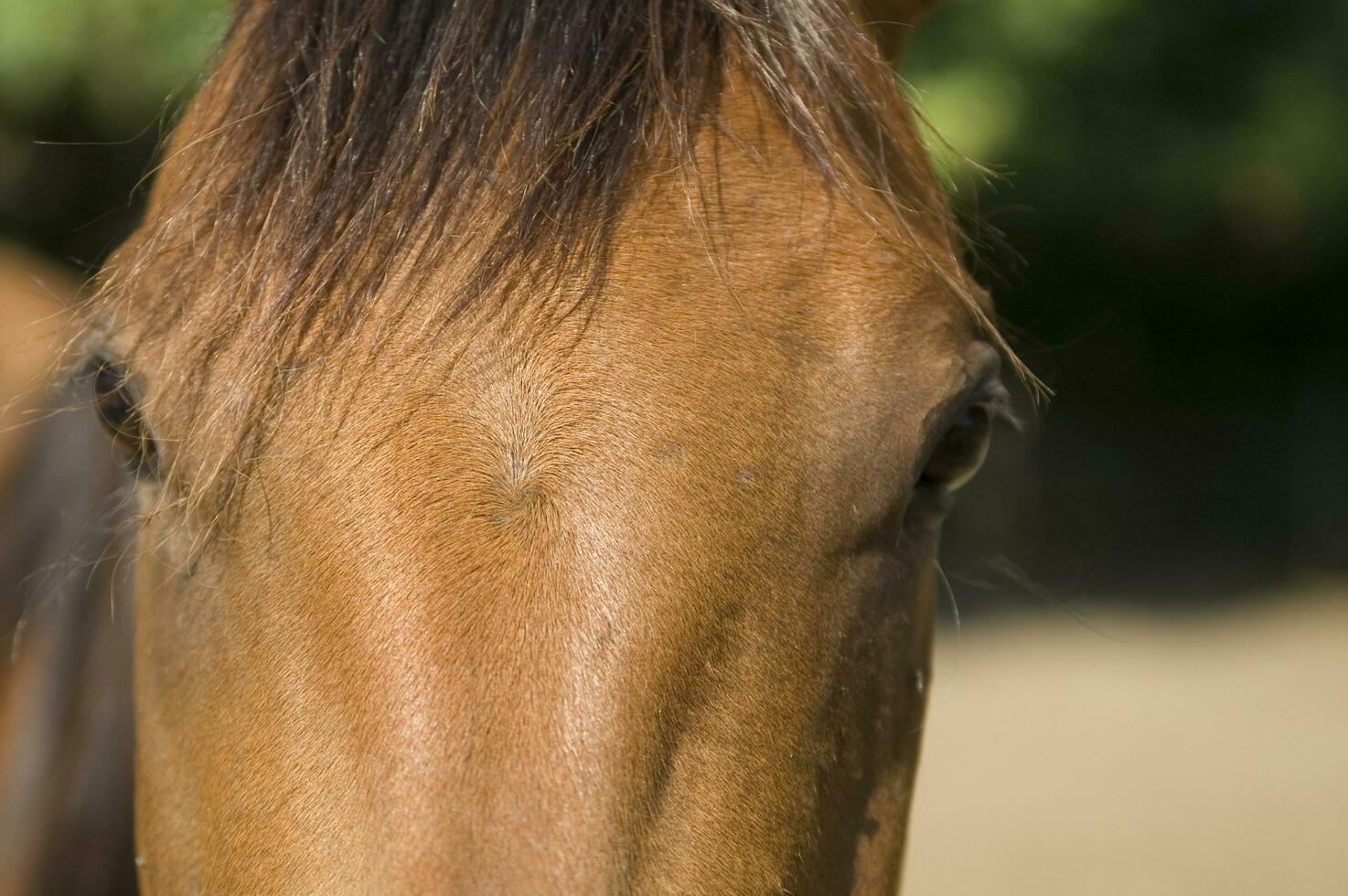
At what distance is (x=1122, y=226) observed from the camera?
6465 millimetres

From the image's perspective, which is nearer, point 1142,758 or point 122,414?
point 122,414

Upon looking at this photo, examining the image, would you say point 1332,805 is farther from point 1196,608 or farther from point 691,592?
point 691,592

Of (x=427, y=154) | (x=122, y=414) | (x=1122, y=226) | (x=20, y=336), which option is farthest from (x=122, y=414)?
(x=1122, y=226)

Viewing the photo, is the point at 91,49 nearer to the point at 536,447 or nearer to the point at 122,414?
the point at 122,414

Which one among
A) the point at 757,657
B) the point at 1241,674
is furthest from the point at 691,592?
the point at 1241,674

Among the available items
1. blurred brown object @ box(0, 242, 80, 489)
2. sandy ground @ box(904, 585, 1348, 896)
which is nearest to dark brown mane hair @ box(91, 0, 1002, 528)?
blurred brown object @ box(0, 242, 80, 489)

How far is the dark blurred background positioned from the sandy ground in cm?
62

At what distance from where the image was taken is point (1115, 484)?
29.4 feet

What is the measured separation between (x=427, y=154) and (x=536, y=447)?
1.15 feet

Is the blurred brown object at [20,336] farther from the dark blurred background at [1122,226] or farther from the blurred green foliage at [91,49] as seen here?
the blurred green foliage at [91,49]

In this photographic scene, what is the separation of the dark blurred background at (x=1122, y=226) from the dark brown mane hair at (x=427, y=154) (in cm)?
28

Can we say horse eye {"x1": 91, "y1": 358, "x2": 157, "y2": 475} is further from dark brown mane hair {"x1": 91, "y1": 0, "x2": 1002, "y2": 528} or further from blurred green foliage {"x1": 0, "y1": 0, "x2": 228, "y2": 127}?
blurred green foliage {"x1": 0, "y1": 0, "x2": 228, "y2": 127}

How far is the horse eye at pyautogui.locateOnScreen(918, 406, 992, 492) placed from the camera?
1.41 metres

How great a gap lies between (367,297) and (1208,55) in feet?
20.3
